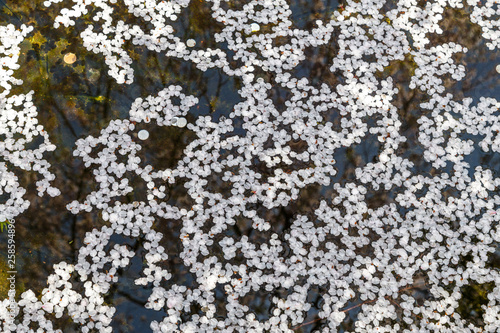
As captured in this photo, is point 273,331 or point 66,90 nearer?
point 273,331

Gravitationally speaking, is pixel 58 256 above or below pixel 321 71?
below

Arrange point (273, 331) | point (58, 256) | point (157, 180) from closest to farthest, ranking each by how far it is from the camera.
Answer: point (273, 331) → point (58, 256) → point (157, 180)

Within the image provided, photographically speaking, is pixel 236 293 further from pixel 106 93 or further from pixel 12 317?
pixel 106 93

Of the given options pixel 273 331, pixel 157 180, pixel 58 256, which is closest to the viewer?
pixel 273 331

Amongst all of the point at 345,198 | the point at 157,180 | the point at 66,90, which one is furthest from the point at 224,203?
the point at 66,90

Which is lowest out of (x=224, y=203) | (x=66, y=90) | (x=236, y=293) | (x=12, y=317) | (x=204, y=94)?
(x=12, y=317)

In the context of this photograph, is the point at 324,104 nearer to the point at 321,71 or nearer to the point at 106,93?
the point at 321,71

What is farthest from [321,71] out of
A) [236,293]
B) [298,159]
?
[236,293]
